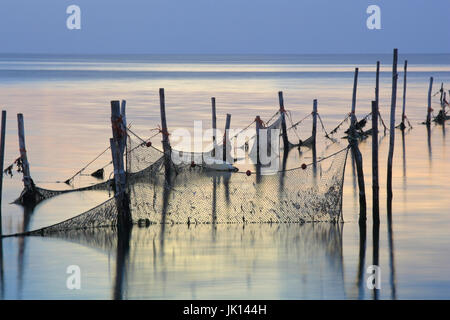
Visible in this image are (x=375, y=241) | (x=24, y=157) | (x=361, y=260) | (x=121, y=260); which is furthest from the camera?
(x=24, y=157)

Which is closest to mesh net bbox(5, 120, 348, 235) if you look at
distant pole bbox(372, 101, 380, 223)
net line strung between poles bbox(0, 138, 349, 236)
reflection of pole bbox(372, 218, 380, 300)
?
net line strung between poles bbox(0, 138, 349, 236)

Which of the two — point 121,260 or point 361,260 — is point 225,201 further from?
point 361,260

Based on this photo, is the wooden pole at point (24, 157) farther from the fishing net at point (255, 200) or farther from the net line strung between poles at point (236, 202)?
the fishing net at point (255, 200)

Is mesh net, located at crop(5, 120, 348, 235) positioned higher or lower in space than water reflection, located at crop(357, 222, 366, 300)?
higher

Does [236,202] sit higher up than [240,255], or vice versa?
[236,202]

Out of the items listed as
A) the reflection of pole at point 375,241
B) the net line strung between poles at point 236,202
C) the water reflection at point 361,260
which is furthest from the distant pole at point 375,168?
the net line strung between poles at point 236,202

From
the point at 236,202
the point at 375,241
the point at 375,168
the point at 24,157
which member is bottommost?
the point at 375,241

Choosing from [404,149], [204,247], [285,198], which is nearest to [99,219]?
[204,247]

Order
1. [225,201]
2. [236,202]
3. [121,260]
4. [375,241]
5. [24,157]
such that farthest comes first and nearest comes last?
[24,157] → [225,201] → [236,202] → [375,241] → [121,260]

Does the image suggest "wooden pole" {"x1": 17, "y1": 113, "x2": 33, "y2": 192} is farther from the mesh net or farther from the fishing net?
the fishing net

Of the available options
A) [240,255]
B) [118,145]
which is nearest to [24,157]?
[118,145]

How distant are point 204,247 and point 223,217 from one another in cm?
160
